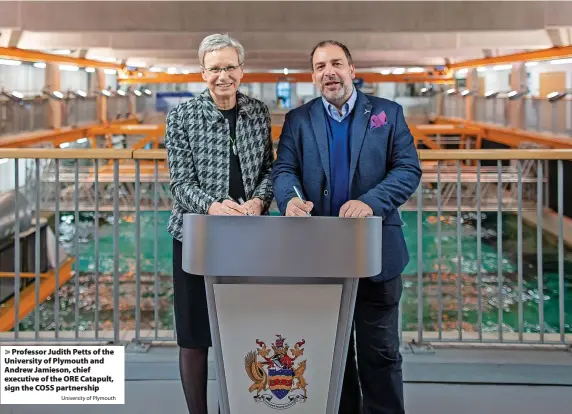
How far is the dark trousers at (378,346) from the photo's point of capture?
7.15 feet

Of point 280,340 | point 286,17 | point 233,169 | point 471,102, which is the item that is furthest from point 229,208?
point 471,102

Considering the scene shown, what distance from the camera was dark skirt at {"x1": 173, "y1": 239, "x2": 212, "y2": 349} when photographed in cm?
224

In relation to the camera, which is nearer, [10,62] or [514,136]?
[514,136]

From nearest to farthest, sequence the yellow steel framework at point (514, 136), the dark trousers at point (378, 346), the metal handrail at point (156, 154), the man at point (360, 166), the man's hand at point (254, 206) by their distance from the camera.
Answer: the man's hand at point (254, 206)
the man at point (360, 166)
the dark trousers at point (378, 346)
the metal handrail at point (156, 154)
the yellow steel framework at point (514, 136)

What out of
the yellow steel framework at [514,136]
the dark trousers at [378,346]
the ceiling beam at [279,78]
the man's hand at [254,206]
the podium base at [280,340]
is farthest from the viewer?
the ceiling beam at [279,78]

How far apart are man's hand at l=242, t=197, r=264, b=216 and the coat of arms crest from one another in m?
0.41

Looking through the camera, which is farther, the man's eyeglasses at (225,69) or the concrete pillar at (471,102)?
the concrete pillar at (471,102)

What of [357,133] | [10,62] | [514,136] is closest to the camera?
[357,133]

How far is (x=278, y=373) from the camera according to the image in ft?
5.80

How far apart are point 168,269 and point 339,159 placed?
10.1 meters

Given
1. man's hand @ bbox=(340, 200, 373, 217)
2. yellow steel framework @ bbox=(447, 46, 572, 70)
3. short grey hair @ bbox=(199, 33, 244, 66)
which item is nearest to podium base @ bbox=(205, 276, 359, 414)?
man's hand @ bbox=(340, 200, 373, 217)

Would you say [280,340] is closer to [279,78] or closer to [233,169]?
[233,169]

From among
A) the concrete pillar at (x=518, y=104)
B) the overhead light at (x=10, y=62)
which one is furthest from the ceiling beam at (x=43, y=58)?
the concrete pillar at (x=518, y=104)

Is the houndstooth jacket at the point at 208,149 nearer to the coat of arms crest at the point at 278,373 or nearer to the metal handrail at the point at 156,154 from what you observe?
the coat of arms crest at the point at 278,373
